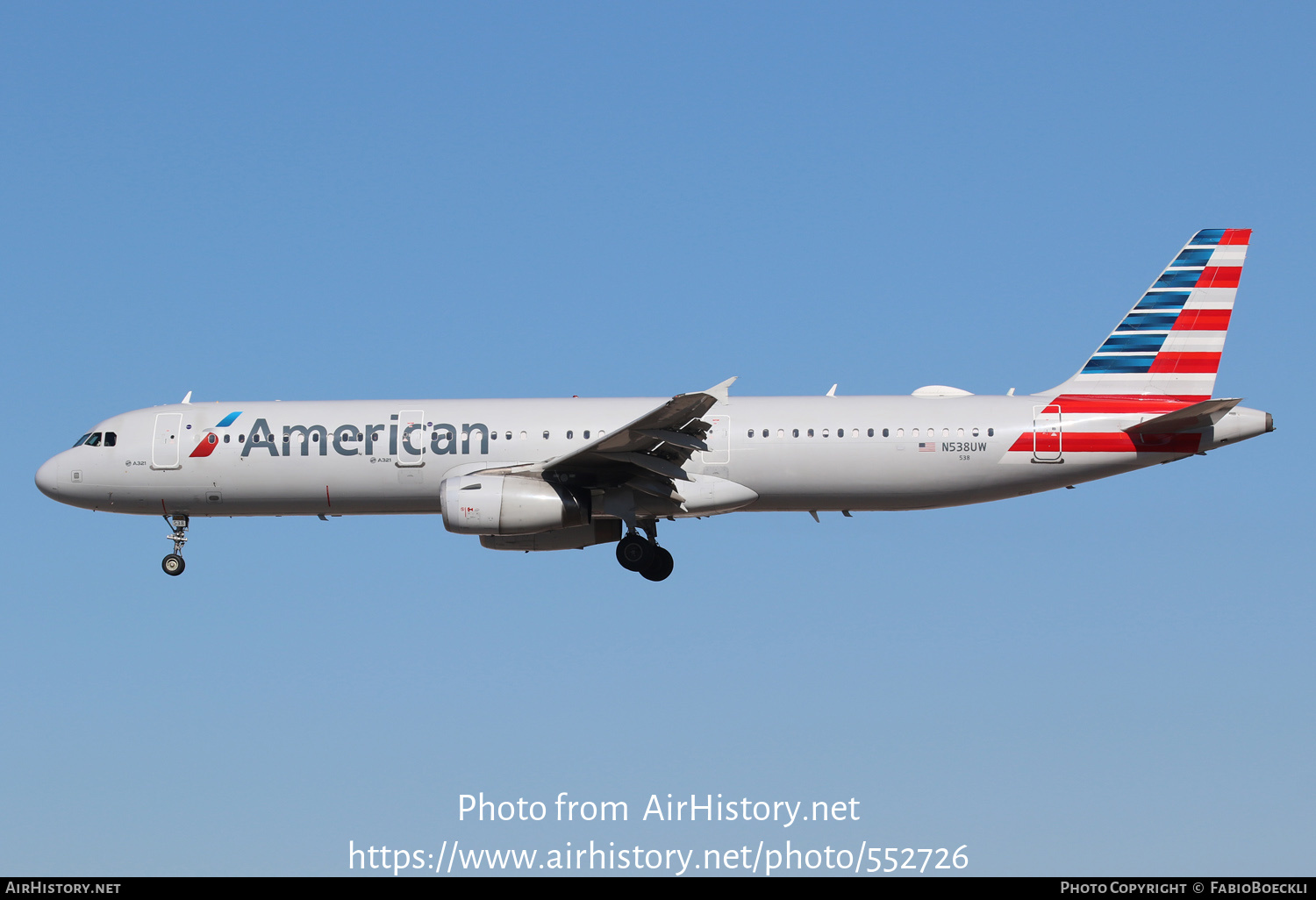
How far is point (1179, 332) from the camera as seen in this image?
28.4 metres

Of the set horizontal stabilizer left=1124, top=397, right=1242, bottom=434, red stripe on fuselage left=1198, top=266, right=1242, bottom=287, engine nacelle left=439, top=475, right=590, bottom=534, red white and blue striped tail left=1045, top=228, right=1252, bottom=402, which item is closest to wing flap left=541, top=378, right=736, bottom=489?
engine nacelle left=439, top=475, right=590, bottom=534

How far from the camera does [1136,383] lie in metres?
28.2

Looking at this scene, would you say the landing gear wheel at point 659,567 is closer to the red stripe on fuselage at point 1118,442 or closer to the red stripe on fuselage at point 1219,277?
the red stripe on fuselage at point 1118,442

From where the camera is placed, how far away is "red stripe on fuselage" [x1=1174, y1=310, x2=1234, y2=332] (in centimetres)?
2844

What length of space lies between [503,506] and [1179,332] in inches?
546

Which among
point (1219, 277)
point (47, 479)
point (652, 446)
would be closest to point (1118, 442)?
point (1219, 277)

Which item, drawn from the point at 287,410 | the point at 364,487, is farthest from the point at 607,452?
the point at 287,410

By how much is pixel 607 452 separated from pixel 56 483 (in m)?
11.9

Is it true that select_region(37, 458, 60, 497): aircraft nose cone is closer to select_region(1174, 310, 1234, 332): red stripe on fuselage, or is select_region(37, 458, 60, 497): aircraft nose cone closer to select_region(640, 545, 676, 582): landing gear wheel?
select_region(640, 545, 676, 582): landing gear wheel

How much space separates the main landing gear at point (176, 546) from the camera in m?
29.2

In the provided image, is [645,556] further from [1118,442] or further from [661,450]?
[1118,442]

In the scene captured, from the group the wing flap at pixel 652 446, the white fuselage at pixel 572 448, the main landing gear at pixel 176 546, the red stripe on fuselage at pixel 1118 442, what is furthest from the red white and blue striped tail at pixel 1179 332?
the main landing gear at pixel 176 546

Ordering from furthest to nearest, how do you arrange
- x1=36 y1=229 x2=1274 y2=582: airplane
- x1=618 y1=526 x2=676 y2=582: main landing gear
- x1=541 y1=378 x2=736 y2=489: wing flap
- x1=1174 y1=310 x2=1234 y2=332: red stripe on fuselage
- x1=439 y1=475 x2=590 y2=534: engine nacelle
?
x1=618 y1=526 x2=676 y2=582: main landing gear → x1=1174 y1=310 x2=1234 y2=332: red stripe on fuselage → x1=36 y1=229 x2=1274 y2=582: airplane → x1=439 y1=475 x2=590 y2=534: engine nacelle → x1=541 y1=378 x2=736 y2=489: wing flap

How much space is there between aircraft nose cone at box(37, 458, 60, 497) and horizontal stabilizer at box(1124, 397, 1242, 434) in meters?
21.6
